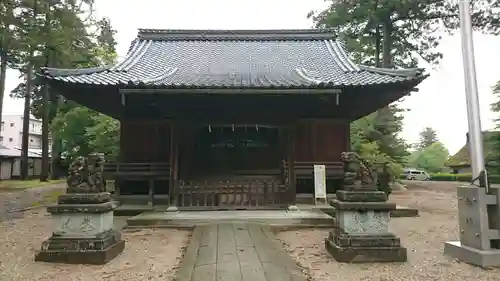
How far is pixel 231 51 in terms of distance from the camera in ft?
47.7

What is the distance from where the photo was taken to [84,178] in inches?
209

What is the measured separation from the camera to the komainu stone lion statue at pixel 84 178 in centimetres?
529

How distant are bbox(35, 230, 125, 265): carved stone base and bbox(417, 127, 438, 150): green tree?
85603 millimetres

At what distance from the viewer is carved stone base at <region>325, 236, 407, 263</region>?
505cm

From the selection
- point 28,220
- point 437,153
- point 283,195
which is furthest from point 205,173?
point 437,153

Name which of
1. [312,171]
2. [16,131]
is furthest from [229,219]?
[16,131]

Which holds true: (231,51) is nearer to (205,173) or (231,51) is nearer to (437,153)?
(205,173)

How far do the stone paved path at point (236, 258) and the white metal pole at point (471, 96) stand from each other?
312cm

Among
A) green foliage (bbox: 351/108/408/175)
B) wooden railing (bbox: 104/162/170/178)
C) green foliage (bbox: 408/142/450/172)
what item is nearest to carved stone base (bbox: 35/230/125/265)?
wooden railing (bbox: 104/162/170/178)

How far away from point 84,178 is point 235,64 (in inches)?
339

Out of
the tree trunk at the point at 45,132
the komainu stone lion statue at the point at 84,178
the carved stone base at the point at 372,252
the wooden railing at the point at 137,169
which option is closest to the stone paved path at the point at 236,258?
the carved stone base at the point at 372,252

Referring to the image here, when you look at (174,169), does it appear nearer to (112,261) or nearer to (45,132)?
(112,261)

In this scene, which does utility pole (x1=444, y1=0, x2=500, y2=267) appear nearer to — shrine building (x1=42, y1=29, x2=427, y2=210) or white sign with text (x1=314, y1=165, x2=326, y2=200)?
shrine building (x1=42, y1=29, x2=427, y2=210)

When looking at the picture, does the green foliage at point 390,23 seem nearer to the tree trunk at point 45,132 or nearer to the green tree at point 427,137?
the tree trunk at point 45,132
